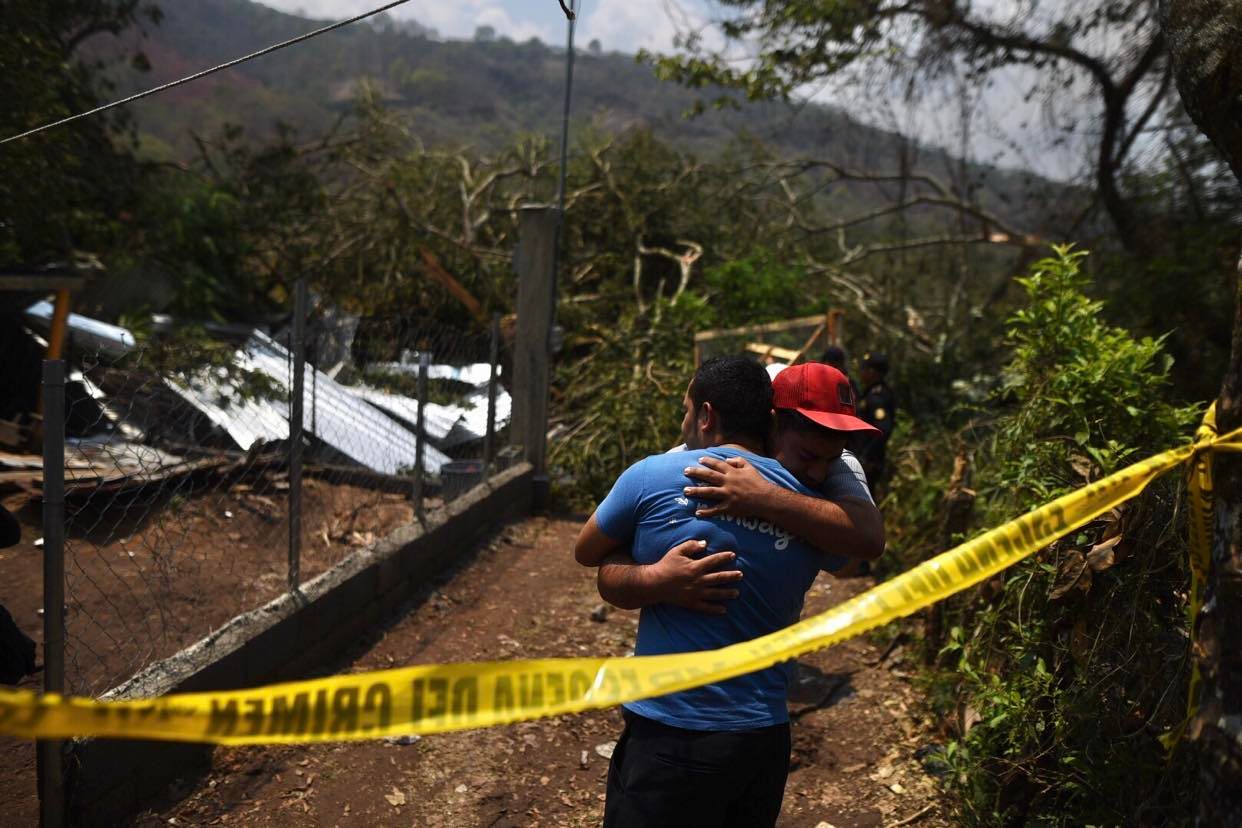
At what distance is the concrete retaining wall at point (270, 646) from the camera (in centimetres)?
299

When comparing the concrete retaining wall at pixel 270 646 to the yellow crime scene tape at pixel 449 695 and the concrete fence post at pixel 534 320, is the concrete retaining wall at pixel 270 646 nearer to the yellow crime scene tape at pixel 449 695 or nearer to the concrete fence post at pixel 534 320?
the yellow crime scene tape at pixel 449 695

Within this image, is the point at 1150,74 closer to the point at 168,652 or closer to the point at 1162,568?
the point at 1162,568

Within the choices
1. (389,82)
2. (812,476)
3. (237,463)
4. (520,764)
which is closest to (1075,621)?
(812,476)

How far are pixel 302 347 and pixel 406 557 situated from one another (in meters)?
1.76

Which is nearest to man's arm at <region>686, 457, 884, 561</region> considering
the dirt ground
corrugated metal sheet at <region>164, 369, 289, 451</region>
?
the dirt ground

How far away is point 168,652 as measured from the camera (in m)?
4.24

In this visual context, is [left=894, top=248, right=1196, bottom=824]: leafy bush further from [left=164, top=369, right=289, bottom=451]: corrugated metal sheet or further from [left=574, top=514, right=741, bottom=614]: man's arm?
[left=164, top=369, right=289, bottom=451]: corrugated metal sheet

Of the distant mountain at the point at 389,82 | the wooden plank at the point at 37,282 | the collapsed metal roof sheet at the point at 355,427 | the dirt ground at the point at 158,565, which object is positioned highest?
the distant mountain at the point at 389,82

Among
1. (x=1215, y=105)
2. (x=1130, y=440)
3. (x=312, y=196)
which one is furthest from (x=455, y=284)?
(x=1215, y=105)

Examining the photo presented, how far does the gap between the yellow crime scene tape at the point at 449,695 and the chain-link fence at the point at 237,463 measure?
1510mm

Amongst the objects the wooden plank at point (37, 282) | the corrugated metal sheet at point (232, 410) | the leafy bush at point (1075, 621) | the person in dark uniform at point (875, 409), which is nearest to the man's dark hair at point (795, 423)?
the leafy bush at point (1075, 621)

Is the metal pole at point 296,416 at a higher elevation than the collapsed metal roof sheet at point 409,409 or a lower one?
higher

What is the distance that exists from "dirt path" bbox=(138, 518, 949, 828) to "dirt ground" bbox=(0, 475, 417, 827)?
→ 27.0 inches

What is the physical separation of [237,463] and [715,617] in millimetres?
5522
